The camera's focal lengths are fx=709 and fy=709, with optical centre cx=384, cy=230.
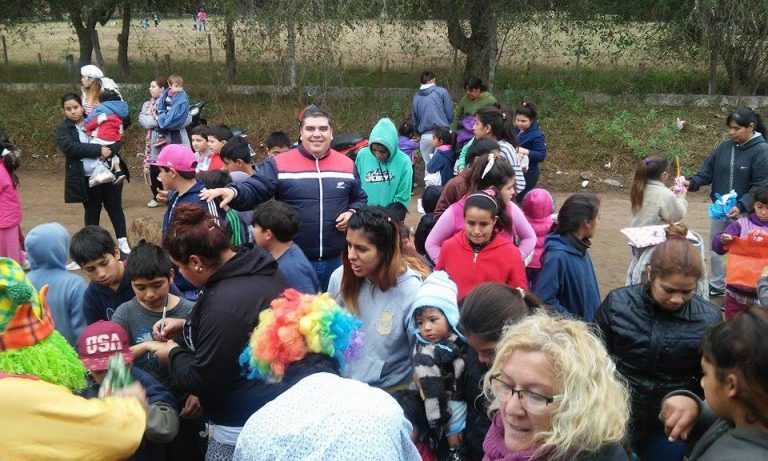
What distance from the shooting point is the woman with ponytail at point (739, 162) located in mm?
6062

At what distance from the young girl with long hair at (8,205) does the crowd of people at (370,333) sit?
0.08 feet

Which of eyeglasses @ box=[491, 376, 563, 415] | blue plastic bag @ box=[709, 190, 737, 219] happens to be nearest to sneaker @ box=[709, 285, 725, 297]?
blue plastic bag @ box=[709, 190, 737, 219]

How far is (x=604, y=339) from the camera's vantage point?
10.1ft

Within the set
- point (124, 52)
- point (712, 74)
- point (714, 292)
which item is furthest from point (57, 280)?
point (712, 74)

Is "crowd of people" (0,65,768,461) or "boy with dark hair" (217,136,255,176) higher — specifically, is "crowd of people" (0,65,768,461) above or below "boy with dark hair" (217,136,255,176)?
below

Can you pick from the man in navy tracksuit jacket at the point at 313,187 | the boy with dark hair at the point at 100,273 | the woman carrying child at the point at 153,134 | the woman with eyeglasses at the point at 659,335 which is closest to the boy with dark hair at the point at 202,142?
the woman carrying child at the point at 153,134

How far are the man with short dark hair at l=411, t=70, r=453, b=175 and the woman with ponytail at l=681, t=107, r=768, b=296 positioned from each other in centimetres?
411

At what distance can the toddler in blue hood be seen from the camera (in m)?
2.99

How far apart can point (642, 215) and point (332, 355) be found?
137 inches

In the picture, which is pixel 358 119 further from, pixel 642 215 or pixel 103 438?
pixel 103 438

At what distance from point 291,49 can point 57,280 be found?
879 cm

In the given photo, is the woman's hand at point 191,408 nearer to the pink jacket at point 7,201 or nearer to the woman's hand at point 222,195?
the woman's hand at point 222,195

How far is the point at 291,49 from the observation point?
39.0 ft

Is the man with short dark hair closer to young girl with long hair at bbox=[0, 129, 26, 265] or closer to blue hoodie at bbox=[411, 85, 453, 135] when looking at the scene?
blue hoodie at bbox=[411, 85, 453, 135]
